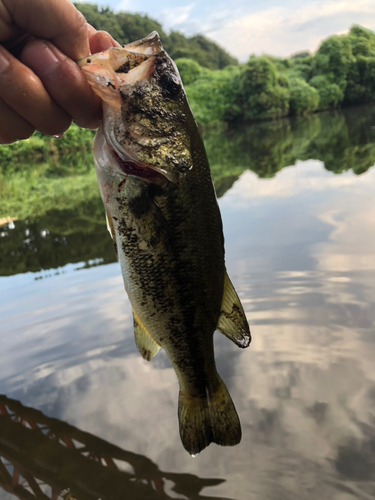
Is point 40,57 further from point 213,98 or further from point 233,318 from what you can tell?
point 213,98

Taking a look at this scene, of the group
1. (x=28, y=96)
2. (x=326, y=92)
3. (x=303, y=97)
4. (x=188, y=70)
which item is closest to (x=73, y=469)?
(x=28, y=96)

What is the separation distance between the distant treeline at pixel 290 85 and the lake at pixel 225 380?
39.5 meters

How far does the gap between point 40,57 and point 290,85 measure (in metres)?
48.7

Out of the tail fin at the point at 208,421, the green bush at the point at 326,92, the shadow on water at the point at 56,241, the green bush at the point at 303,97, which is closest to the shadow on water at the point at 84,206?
the shadow on water at the point at 56,241

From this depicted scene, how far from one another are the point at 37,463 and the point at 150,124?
2.75 meters

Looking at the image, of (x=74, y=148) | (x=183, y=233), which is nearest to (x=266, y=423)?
(x=183, y=233)

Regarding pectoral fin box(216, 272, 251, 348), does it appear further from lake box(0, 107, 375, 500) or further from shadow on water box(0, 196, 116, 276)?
shadow on water box(0, 196, 116, 276)

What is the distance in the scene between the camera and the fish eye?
5.83 feet

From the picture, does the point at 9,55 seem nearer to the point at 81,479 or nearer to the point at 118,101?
the point at 118,101

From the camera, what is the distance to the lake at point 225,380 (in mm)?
2758

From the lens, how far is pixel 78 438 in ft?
10.5

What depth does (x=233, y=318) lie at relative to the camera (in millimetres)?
2105

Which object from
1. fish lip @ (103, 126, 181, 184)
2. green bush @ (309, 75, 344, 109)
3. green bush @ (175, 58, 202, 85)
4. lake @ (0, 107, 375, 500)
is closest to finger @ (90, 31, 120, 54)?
fish lip @ (103, 126, 181, 184)

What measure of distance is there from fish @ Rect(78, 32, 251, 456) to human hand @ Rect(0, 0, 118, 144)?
3.0 inches
